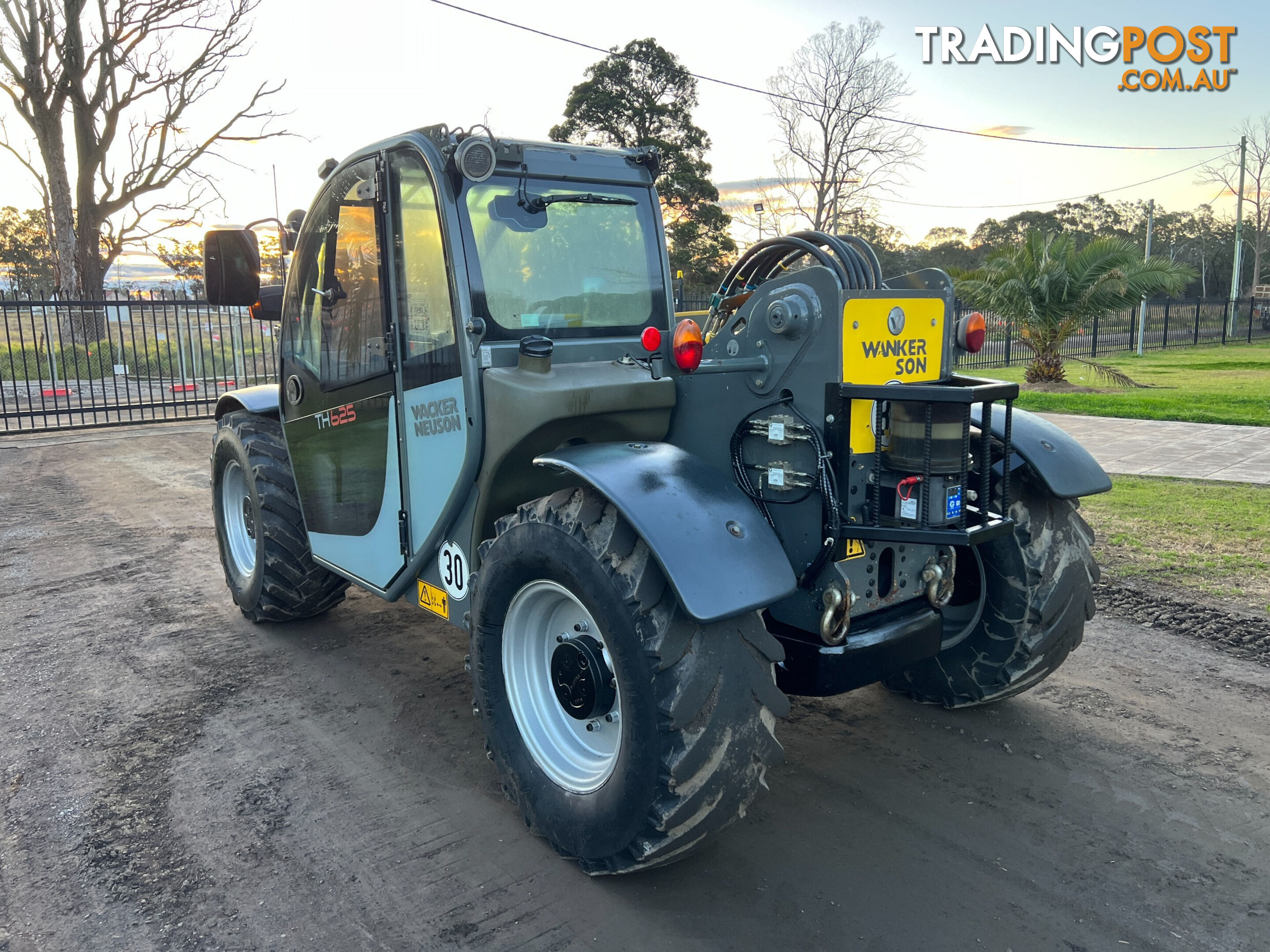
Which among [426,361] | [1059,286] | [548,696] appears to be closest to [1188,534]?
[548,696]

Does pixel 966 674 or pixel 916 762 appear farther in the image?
pixel 966 674

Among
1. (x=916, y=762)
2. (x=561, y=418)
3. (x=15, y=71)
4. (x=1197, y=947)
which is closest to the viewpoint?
(x=1197, y=947)

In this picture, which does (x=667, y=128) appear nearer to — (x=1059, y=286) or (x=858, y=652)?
(x=1059, y=286)

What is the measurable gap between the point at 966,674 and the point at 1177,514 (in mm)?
4525

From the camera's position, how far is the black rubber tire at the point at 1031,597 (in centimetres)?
359

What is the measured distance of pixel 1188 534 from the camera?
673 cm

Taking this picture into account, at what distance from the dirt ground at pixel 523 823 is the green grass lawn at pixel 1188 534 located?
3.11 feet

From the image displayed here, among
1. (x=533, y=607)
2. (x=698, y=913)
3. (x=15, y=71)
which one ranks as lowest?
(x=698, y=913)

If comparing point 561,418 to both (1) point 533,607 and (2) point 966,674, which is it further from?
(2) point 966,674

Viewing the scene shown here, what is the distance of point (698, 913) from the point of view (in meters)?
2.75

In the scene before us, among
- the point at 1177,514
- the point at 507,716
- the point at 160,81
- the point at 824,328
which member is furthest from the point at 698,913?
the point at 160,81

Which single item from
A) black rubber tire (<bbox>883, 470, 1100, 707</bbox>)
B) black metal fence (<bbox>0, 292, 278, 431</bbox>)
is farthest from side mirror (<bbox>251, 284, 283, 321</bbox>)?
black metal fence (<bbox>0, 292, 278, 431</bbox>)

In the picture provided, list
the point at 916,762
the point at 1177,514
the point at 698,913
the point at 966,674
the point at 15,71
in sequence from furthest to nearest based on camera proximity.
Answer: the point at 15,71, the point at 1177,514, the point at 966,674, the point at 916,762, the point at 698,913

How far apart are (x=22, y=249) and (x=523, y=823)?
209 ft
